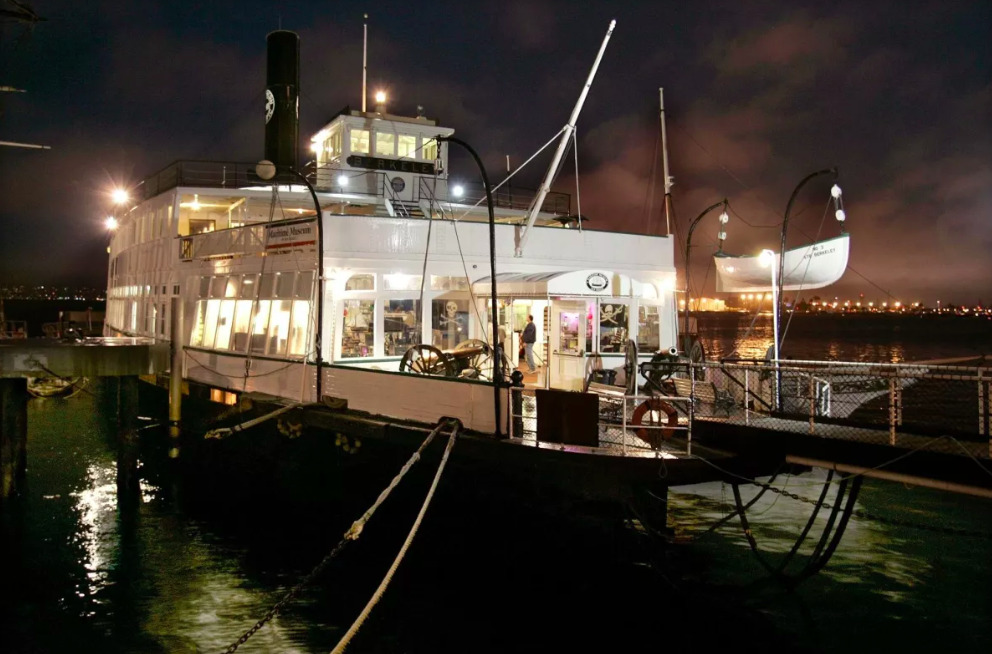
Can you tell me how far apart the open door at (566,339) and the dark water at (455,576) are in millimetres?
3782

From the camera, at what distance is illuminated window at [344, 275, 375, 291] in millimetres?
16438

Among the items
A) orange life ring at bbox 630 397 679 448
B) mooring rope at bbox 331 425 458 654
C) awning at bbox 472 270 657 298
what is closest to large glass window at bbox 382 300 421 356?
awning at bbox 472 270 657 298

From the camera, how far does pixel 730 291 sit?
60.4ft

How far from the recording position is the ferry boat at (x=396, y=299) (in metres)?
12.8

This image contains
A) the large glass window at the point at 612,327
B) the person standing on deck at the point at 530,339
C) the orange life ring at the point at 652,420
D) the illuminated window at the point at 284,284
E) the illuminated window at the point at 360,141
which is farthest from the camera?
the illuminated window at the point at 360,141

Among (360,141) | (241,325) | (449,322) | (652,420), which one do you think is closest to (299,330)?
(241,325)

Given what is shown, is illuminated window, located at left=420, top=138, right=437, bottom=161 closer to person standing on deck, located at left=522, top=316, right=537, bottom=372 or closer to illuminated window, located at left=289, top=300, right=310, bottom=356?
person standing on deck, located at left=522, top=316, right=537, bottom=372

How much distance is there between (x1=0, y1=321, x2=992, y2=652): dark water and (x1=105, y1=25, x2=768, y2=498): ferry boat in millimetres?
1180

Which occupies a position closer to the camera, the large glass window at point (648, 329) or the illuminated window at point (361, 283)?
the illuminated window at point (361, 283)

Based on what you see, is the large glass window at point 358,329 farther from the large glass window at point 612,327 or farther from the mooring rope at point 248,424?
the large glass window at point 612,327

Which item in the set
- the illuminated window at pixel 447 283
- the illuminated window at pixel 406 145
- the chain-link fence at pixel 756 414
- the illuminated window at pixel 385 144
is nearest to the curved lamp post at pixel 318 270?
the illuminated window at pixel 447 283

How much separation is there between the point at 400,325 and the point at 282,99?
365 inches

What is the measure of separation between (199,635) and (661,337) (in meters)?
12.6

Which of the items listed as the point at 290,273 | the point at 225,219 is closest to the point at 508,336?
the point at 290,273
